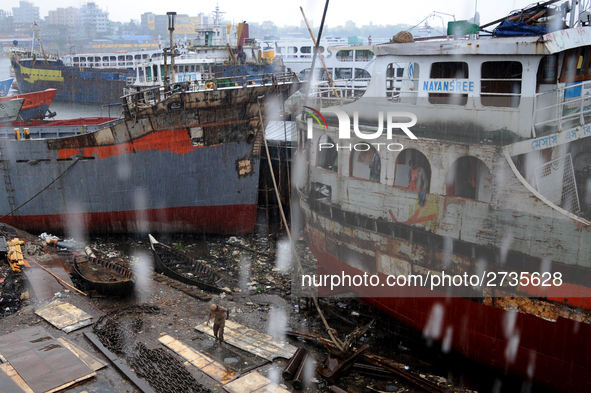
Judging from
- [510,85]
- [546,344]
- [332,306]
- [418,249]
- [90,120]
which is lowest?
[332,306]

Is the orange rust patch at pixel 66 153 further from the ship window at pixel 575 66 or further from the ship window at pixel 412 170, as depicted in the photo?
the ship window at pixel 575 66

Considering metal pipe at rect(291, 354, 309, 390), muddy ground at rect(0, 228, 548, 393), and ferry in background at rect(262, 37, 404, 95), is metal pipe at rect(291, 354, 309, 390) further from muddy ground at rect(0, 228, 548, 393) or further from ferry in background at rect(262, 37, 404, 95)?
ferry in background at rect(262, 37, 404, 95)

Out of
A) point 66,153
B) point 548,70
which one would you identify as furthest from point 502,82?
point 66,153

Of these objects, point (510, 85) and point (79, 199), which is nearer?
point (510, 85)

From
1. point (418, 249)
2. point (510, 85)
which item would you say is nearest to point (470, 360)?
point (418, 249)

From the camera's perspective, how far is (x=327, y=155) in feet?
39.2

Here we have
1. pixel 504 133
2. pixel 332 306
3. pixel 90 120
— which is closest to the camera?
pixel 504 133

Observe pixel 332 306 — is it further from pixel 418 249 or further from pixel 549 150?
pixel 549 150

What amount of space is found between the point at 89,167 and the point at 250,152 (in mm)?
5680

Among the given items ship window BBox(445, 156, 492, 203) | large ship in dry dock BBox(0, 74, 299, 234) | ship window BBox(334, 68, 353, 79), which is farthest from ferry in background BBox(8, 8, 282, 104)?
ship window BBox(445, 156, 492, 203)

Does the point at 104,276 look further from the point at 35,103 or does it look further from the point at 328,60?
the point at 328,60

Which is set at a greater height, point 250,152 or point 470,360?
point 250,152

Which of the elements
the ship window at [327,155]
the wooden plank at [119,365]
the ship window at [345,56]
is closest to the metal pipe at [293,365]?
the wooden plank at [119,365]

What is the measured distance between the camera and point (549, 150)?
8.84m
